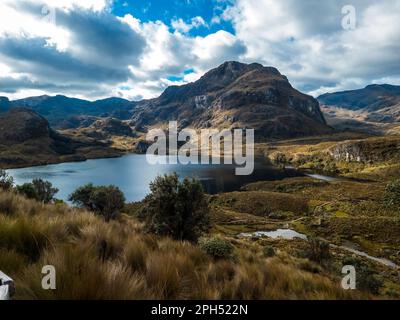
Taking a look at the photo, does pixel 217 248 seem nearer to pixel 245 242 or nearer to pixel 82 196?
pixel 245 242

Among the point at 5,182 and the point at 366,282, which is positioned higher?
the point at 5,182

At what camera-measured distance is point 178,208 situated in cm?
2478

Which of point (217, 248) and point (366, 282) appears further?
point (366, 282)

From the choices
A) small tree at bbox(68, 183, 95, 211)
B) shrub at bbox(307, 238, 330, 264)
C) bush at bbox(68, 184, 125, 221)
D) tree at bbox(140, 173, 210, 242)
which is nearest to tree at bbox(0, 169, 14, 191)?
tree at bbox(140, 173, 210, 242)

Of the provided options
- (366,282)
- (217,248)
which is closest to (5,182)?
(217,248)

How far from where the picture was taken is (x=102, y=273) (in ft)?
12.1

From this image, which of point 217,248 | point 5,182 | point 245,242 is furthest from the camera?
point 245,242

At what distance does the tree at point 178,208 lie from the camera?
2427cm

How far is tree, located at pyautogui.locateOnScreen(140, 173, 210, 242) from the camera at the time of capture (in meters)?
24.3

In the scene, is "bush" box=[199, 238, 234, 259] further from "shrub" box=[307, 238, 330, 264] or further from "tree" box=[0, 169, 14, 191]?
"shrub" box=[307, 238, 330, 264]

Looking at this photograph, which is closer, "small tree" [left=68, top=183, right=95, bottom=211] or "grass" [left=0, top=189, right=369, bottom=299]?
"grass" [left=0, top=189, right=369, bottom=299]
